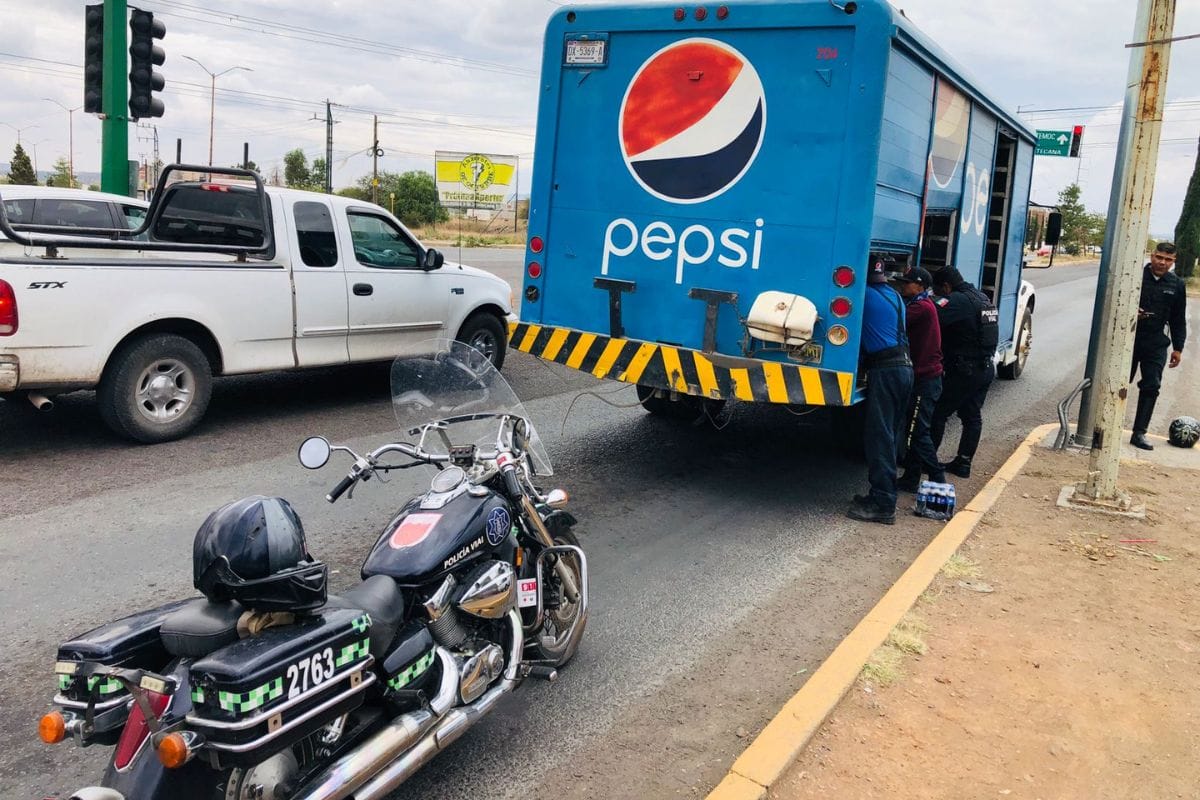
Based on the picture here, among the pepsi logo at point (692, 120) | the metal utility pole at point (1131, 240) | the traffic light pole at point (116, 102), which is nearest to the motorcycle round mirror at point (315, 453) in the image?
the pepsi logo at point (692, 120)

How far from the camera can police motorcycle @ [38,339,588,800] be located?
7.38 feet

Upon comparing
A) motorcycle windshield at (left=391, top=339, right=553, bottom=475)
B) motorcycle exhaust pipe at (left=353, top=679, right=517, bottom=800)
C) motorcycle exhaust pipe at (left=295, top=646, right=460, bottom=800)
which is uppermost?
motorcycle windshield at (left=391, top=339, right=553, bottom=475)

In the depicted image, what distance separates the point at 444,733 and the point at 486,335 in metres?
7.37

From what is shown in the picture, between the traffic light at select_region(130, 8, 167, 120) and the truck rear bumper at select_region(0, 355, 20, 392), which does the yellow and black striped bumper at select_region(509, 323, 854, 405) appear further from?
the traffic light at select_region(130, 8, 167, 120)

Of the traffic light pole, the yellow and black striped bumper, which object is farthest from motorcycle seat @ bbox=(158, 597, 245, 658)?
the traffic light pole

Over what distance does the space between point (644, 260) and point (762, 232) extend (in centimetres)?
89

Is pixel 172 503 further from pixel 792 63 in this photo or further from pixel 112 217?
pixel 112 217

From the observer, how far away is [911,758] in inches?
135

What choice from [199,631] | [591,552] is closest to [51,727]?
[199,631]

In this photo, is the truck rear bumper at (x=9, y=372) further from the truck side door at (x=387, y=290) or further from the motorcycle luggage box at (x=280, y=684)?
the motorcycle luggage box at (x=280, y=684)

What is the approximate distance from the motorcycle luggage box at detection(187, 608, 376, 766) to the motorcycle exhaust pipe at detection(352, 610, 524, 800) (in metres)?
0.27

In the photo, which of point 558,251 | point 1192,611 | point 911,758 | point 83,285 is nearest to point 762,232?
point 558,251

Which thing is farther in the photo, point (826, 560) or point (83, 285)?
point (83, 285)

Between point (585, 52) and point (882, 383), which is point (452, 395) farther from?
point (585, 52)
